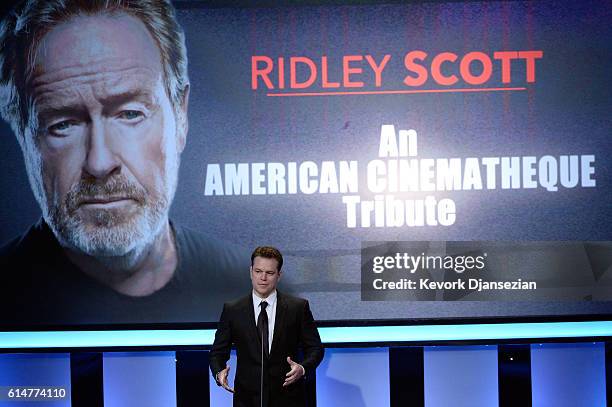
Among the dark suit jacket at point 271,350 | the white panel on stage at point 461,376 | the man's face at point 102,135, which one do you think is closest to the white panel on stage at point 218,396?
the man's face at point 102,135

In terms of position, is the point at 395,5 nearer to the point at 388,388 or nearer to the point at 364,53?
the point at 364,53

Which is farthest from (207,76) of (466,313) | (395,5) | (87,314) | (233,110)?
(466,313)

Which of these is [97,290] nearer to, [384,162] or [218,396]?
[218,396]

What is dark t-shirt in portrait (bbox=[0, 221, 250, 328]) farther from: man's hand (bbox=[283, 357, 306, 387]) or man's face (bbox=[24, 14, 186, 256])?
man's hand (bbox=[283, 357, 306, 387])

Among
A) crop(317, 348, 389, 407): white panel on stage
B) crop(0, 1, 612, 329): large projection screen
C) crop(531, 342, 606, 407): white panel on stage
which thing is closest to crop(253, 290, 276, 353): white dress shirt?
crop(0, 1, 612, 329): large projection screen

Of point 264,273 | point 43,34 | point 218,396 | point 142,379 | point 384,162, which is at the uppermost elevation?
point 43,34

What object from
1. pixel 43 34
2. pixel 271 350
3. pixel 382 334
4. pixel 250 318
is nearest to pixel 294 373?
pixel 271 350

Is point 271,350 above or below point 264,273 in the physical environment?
below

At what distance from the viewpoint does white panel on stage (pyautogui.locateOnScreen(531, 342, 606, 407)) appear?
4.52 metres

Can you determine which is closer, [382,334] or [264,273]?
[264,273]

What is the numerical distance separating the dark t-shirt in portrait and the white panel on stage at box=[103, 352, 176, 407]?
9.6 inches

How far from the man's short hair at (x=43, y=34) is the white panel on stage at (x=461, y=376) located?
6.41ft

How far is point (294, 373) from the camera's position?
3.10 metres

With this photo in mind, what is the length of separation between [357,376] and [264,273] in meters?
1.57
